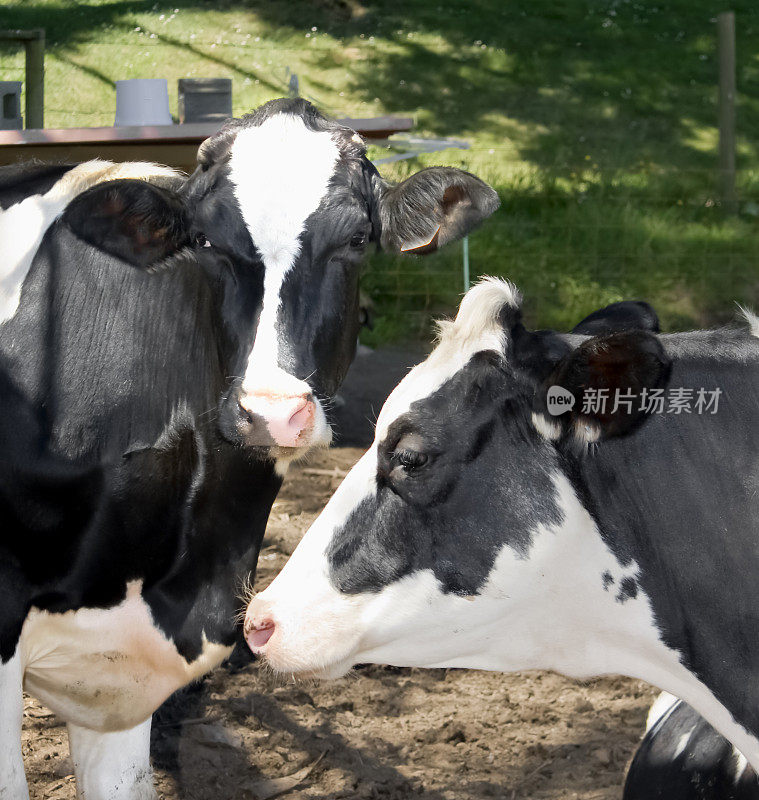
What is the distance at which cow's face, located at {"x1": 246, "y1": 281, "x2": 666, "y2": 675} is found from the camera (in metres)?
2.08

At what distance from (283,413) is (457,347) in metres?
0.48

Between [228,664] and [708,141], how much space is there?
9.15m

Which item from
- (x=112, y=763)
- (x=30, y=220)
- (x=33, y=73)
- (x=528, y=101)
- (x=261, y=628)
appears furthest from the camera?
(x=528, y=101)

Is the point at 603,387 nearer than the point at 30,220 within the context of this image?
Yes

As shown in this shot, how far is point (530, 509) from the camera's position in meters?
2.07

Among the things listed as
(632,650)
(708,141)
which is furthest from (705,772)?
(708,141)

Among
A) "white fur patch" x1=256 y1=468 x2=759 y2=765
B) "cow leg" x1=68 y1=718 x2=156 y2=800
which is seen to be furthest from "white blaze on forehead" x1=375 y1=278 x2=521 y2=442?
"cow leg" x1=68 y1=718 x2=156 y2=800

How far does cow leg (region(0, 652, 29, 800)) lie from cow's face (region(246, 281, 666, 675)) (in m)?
0.88

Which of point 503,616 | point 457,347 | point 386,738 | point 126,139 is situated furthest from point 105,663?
point 126,139

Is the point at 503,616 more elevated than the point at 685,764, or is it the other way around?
the point at 503,616

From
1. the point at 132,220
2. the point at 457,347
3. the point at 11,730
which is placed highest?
the point at 457,347

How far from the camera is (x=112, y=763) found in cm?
314

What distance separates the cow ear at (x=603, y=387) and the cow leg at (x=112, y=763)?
5.75 feet

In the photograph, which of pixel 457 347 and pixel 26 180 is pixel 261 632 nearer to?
pixel 457 347
